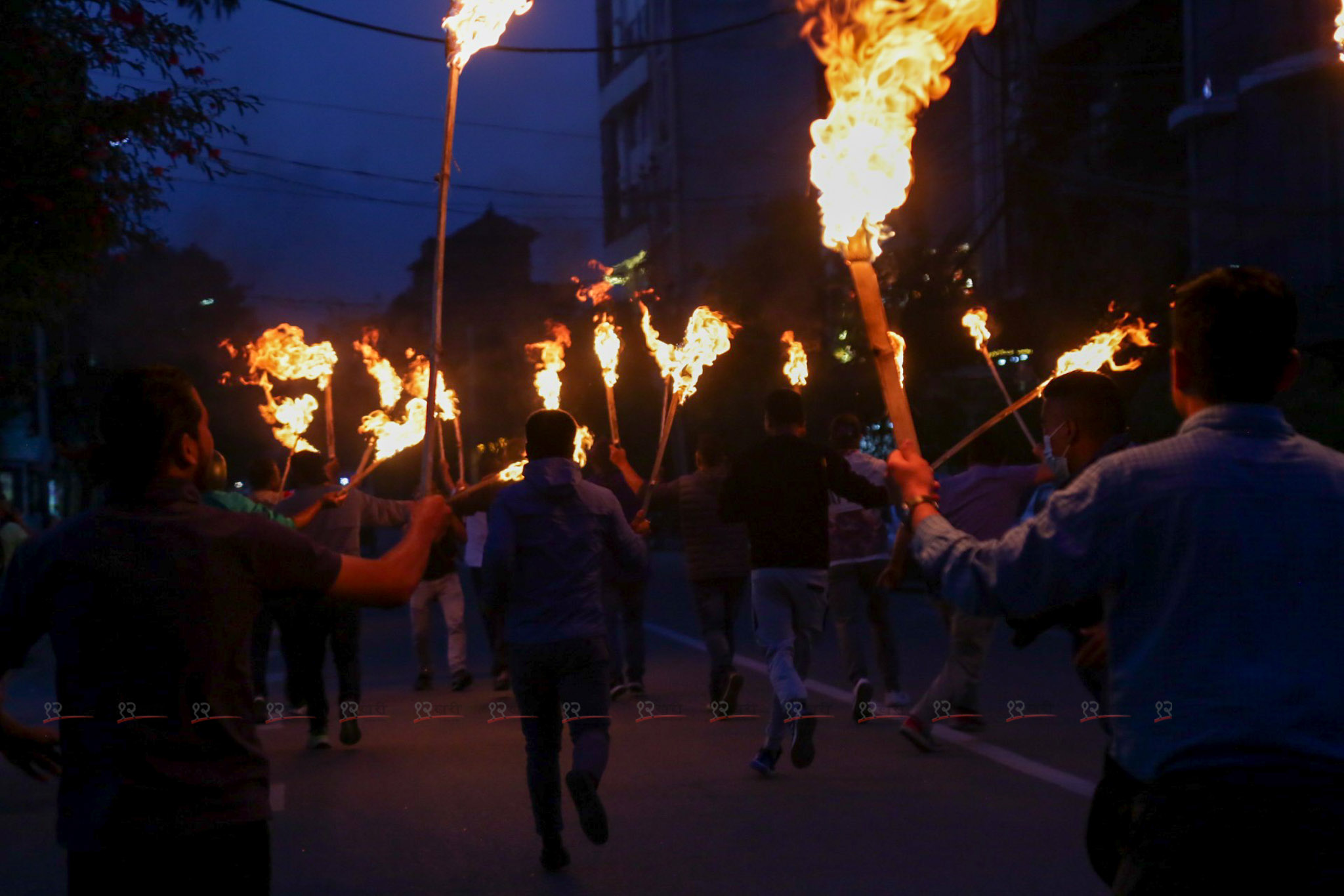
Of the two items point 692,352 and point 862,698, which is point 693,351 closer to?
point 692,352

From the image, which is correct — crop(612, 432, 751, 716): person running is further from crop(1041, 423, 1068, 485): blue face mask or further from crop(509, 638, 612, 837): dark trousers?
crop(1041, 423, 1068, 485): blue face mask

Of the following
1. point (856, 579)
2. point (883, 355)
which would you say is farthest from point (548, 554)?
point (856, 579)

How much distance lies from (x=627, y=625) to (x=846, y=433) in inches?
103

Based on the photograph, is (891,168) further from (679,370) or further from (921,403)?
(921,403)

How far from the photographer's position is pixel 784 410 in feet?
28.4

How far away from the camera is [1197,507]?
2469mm

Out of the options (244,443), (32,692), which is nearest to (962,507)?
(32,692)

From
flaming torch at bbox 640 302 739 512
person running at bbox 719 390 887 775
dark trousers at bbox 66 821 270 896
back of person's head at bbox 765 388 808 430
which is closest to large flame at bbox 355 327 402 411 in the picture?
flaming torch at bbox 640 302 739 512

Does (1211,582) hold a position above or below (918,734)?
above

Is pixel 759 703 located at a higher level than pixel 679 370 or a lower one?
lower

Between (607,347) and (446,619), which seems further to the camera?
(446,619)

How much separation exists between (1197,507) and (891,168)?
6.88 ft

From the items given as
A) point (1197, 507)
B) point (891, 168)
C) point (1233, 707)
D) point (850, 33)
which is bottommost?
point (1233, 707)

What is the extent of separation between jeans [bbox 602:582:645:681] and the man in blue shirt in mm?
8812
